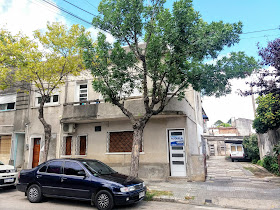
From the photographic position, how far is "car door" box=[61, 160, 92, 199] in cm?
639

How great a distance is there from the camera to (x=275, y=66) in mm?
10016

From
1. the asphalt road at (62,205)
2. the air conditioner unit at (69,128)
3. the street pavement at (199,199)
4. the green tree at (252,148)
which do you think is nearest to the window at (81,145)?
the air conditioner unit at (69,128)

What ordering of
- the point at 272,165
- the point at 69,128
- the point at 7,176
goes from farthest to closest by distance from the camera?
the point at 69,128 → the point at 272,165 → the point at 7,176

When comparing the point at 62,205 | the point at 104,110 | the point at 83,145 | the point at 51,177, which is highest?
the point at 104,110

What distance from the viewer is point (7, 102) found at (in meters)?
16.0

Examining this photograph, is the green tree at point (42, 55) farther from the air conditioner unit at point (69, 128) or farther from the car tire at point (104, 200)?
the car tire at point (104, 200)

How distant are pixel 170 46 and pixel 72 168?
19.5 feet

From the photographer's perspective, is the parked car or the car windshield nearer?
the parked car

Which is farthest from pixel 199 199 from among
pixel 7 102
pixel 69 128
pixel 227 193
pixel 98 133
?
pixel 7 102

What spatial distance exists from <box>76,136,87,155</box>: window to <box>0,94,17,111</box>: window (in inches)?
257

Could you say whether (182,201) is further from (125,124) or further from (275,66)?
(275,66)

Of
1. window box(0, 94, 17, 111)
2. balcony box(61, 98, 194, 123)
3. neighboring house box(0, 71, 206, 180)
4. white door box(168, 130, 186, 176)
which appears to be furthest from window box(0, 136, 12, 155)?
white door box(168, 130, 186, 176)

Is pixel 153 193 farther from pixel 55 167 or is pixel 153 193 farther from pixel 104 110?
pixel 104 110

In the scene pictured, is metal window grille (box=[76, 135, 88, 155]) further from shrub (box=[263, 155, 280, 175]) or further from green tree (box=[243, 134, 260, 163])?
green tree (box=[243, 134, 260, 163])
